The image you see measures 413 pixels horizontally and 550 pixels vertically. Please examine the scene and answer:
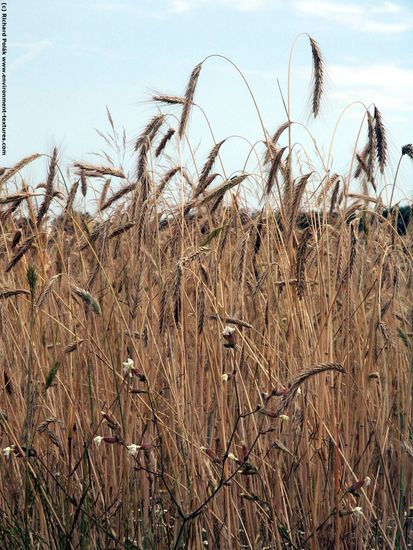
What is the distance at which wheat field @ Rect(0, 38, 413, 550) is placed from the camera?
2.63m

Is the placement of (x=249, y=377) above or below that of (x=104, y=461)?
above

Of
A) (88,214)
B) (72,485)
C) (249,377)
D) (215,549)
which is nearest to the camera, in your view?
(215,549)

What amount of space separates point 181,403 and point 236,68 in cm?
115

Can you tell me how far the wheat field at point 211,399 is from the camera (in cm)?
263

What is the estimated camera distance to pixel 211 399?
314 centimetres

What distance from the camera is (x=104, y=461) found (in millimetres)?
3043

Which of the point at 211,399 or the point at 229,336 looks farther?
the point at 211,399

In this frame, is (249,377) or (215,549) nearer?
(215,549)

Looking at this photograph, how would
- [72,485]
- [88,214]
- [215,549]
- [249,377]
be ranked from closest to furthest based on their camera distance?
1. [215,549]
2. [72,485]
3. [249,377]
4. [88,214]

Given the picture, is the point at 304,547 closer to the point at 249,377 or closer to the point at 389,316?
the point at 249,377

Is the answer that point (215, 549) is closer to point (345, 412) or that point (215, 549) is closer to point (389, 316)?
point (345, 412)

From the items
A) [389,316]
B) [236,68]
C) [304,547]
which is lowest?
[304,547]

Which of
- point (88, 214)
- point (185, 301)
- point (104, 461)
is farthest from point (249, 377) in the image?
point (88, 214)

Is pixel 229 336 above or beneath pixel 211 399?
above
